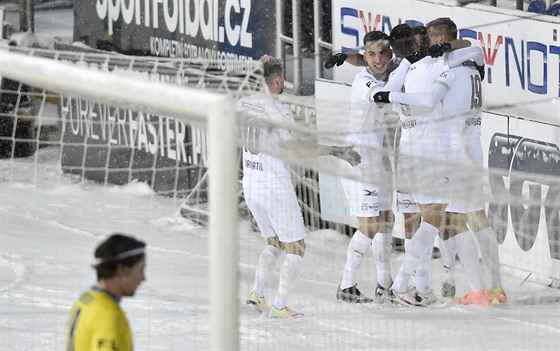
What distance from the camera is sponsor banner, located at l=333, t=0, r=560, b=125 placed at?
31.4 feet

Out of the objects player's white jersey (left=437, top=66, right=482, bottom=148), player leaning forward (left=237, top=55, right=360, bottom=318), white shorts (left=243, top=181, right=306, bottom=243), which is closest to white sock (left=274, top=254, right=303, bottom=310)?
player leaning forward (left=237, top=55, right=360, bottom=318)

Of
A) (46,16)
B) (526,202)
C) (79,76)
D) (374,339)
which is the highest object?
(46,16)

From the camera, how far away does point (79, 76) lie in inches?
234

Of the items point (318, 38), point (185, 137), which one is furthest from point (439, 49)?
point (185, 137)

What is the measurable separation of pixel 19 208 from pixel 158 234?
1.67 metres

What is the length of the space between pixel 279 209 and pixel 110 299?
3.65m

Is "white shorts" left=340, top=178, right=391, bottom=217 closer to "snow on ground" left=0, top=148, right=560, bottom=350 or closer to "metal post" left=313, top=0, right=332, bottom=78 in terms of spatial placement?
"snow on ground" left=0, top=148, right=560, bottom=350

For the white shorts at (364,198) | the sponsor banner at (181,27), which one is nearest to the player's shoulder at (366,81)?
the white shorts at (364,198)

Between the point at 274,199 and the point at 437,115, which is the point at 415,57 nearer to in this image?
the point at 437,115

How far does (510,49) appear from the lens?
9852 mm

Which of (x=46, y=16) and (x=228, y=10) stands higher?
(x=46, y=16)

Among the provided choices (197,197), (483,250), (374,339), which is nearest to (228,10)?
(197,197)

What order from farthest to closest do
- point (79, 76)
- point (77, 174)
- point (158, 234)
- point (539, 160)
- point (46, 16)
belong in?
point (46, 16) < point (77, 174) < point (158, 234) < point (539, 160) < point (79, 76)

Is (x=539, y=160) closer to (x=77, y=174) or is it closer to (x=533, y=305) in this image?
(x=533, y=305)
